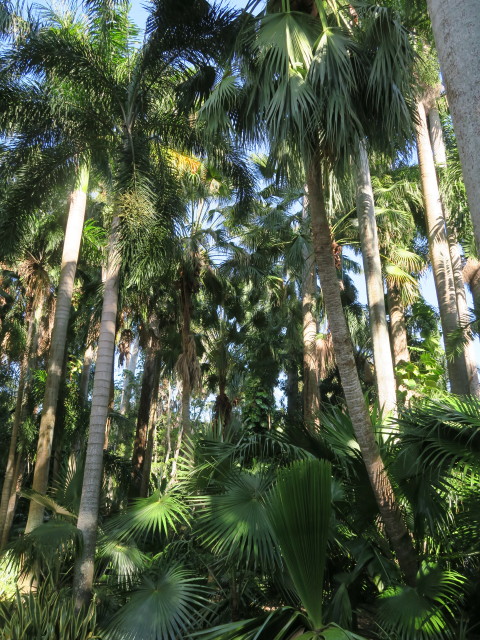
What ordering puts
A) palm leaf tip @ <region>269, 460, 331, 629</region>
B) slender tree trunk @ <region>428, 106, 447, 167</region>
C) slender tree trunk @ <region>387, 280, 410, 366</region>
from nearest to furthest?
palm leaf tip @ <region>269, 460, 331, 629</region> → slender tree trunk @ <region>428, 106, 447, 167</region> → slender tree trunk @ <region>387, 280, 410, 366</region>

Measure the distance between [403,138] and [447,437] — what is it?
3.93 m

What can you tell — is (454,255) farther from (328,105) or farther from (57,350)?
(57,350)

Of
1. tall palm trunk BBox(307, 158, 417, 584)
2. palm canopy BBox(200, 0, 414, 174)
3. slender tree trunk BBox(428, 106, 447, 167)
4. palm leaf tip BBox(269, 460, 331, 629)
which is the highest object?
slender tree trunk BBox(428, 106, 447, 167)

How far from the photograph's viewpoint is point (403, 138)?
7.29 metres

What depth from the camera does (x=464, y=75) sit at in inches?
149

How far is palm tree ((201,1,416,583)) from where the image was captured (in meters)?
6.52

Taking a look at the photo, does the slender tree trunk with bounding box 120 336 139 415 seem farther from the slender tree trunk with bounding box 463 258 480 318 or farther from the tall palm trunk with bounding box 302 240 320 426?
Answer: the slender tree trunk with bounding box 463 258 480 318

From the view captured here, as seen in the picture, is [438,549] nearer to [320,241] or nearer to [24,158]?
[320,241]

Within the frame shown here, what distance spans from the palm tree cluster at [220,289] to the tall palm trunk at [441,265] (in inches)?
2.1

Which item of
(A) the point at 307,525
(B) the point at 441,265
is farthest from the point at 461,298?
(A) the point at 307,525

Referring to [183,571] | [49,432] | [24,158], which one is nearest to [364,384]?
[49,432]

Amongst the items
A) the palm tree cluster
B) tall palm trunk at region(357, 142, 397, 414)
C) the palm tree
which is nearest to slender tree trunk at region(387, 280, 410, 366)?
the palm tree cluster

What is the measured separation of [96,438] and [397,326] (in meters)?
10.3

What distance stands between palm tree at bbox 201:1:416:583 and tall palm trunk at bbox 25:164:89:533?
587 centimetres
